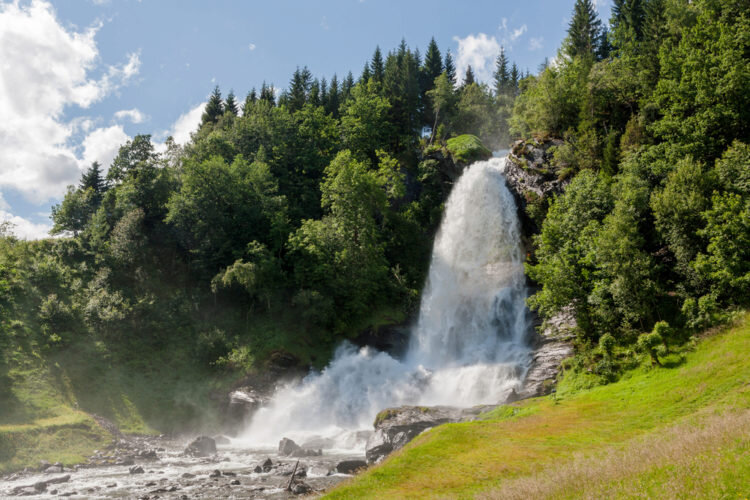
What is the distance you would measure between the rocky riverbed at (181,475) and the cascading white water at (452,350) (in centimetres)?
547

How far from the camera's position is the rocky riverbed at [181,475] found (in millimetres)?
20734

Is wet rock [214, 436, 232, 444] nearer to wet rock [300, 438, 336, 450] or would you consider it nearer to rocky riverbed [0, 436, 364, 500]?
rocky riverbed [0, 436, 364, 500]

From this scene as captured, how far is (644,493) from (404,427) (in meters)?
17.6

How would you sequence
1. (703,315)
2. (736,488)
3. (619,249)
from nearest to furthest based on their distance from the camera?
(736,488) < (703,315) < (619,249)

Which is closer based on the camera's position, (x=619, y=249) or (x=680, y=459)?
(x=680, y=459)

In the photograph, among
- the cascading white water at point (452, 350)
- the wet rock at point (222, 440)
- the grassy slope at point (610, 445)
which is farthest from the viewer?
the cascading white water at point (452, 350)

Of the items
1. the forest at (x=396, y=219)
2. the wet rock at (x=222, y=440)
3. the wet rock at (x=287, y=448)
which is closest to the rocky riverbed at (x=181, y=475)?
the wet rock at (x=287, y=448)

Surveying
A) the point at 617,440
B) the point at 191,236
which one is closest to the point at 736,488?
the point at 617,440

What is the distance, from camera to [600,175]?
1385 inches

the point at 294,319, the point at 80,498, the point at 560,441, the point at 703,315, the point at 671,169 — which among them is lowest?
the point at 80,498

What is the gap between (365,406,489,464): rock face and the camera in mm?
25312

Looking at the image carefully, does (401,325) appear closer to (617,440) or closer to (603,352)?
(603,352)

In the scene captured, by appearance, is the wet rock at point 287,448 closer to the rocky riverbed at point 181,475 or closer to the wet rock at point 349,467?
the rocky riverbed at point 181,475

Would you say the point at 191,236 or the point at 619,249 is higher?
the point at 191,236
